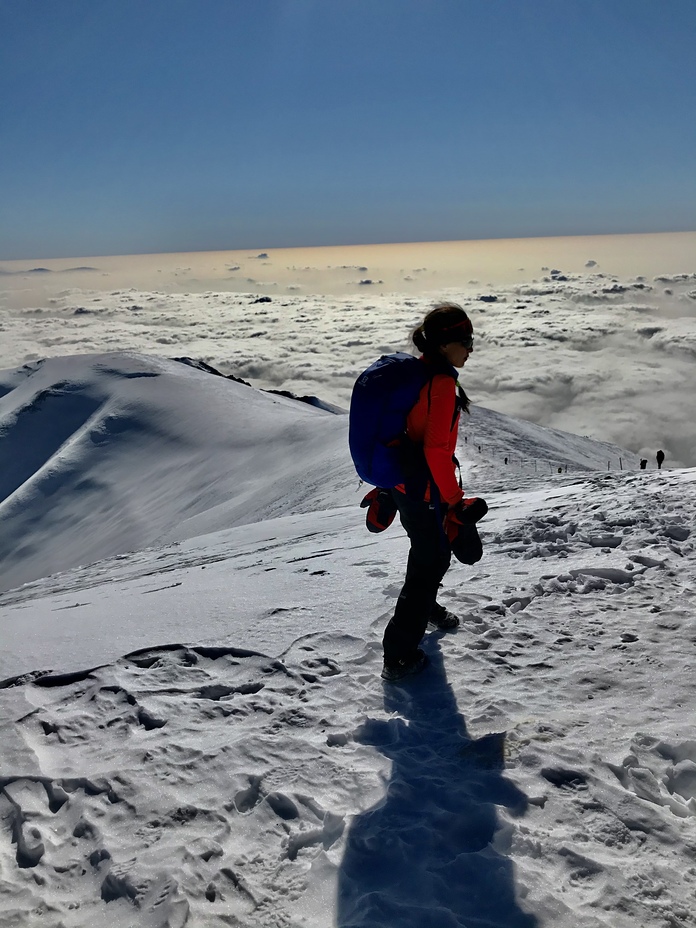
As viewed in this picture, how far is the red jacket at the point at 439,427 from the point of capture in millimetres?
3699

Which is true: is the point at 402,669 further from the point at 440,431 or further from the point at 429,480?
the point at 440,431

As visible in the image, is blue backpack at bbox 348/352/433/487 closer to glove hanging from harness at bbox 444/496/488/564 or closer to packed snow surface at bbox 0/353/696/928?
glove hanging from harness at bbox 444/496/488/564

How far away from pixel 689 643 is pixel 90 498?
38.8m

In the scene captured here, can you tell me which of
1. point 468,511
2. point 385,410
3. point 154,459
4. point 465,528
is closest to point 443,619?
point 465,528

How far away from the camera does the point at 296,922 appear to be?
252 cm

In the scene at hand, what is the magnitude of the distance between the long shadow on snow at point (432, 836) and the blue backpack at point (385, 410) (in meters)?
1.50

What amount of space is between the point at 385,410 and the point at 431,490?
598 mm

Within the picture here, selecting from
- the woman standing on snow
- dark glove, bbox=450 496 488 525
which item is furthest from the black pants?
dark glove, bbox=450 496 488 525

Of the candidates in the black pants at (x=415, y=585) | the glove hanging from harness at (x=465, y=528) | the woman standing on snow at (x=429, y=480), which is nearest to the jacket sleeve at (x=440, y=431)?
the woman standing on snow at (x=429, y=480)

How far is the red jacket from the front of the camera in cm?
370

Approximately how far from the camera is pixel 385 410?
372 centimetres

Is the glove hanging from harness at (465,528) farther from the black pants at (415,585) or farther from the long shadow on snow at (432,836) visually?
the long shadow on snow at (432,836)

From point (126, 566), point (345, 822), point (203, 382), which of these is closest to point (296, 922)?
point (345, 822)

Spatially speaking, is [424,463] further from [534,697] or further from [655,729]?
[655,729]
